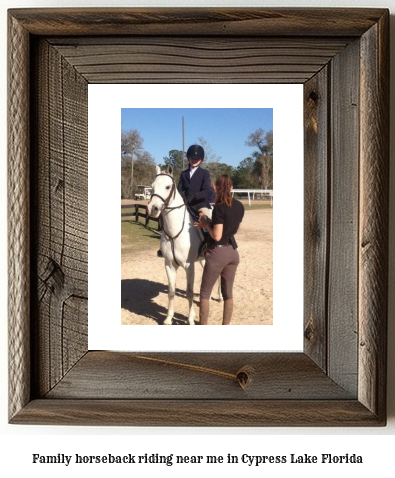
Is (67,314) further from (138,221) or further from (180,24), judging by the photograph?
(180,24)

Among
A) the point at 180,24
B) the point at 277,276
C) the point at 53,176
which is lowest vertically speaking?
the point at 277,276

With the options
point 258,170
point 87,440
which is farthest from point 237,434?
point 258,170

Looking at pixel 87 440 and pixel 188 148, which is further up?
pixel 188 148

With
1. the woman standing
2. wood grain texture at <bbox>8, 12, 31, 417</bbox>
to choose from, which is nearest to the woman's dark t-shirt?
the woman standing

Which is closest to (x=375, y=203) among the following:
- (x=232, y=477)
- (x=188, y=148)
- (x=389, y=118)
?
(x=389, y=118)

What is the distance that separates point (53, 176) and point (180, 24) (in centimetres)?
22

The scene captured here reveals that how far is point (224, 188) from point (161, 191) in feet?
0.23

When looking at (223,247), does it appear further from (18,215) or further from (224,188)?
(18,215)

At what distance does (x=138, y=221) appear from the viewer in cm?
63

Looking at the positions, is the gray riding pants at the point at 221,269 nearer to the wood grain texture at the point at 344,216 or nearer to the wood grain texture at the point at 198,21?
the wood grain texture at the point at 344,216

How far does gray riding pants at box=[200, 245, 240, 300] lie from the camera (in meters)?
0.63

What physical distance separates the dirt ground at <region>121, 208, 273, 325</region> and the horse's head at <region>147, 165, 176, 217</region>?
5 cm

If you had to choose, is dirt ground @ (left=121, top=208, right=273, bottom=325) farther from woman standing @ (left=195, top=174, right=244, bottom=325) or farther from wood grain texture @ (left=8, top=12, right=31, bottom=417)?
wood grain texture @ (left=8, top=12, right=31, bottom=417)

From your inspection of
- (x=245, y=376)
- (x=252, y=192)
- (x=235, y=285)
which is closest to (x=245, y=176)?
(x=252, y=192)
